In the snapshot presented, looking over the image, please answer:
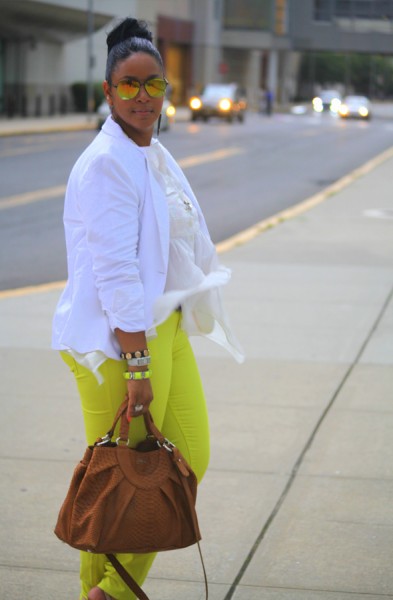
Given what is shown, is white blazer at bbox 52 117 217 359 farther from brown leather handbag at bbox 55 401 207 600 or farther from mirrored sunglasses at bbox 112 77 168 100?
brown leather handbag at bbox 55 401 207 600

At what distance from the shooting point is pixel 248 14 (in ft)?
298

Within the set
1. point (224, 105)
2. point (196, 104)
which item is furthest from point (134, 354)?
point (196, 104)

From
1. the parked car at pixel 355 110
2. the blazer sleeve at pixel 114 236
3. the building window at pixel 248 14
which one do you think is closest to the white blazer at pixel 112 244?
the blazer sleeve at pixel 114 236

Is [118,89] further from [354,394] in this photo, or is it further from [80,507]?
[354,394]

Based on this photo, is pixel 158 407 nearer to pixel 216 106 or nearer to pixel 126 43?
pixel 126 43

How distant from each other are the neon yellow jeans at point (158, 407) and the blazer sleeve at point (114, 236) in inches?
7.0

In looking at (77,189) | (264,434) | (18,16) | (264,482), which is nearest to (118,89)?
(77,189)

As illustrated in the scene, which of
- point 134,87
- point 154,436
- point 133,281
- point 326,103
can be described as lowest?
point 326,103

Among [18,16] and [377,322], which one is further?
[18,16]

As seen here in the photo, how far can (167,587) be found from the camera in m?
4.25

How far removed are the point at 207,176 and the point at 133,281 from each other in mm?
20872

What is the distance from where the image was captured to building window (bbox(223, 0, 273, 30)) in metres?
89.2

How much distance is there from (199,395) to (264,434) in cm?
247

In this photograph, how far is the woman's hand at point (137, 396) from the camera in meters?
3.35
